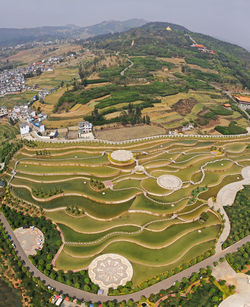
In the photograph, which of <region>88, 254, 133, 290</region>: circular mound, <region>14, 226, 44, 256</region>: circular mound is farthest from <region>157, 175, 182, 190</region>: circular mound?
<region>14, 226, 44, 256</region>: circular mound

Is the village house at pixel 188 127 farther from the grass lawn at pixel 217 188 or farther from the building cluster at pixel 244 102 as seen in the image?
the building cluster at pixel 244 102

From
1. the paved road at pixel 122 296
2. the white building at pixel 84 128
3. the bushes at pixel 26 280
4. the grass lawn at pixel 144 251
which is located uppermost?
the white building at pixel 84 128

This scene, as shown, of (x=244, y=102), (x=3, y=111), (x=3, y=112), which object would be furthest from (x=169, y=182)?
(x=3, y=111)

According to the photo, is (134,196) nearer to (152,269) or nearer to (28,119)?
(152,269)

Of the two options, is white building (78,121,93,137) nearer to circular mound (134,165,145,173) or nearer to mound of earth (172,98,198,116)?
circular mound (134,165,145,173)

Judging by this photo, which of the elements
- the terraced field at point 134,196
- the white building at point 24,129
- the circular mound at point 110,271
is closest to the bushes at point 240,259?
the terraced field at point 134,196

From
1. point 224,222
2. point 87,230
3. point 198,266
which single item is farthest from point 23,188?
point 224,222

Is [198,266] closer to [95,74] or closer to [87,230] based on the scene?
[87,230]
